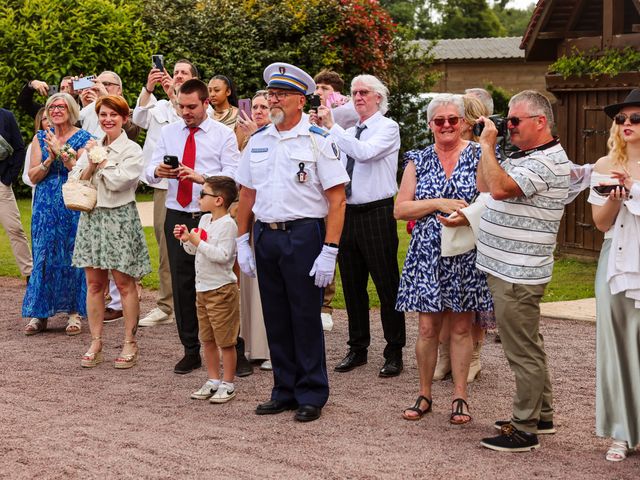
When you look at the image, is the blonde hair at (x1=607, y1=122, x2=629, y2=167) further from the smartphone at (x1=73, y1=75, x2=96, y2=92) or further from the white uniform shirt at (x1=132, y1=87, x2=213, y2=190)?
the smartphone at (x1=73, y1=75, x2=96, y2=92)

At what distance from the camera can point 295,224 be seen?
6.45 m

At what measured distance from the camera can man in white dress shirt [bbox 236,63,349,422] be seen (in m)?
6.44

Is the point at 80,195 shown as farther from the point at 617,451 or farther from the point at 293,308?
the point at 617,451

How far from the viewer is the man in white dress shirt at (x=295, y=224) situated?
253 inches

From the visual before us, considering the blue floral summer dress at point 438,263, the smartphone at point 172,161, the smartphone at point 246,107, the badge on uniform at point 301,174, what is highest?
the smartphone at point 246,107

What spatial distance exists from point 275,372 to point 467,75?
34098mm

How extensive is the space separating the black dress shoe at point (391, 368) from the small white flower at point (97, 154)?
2647 mm

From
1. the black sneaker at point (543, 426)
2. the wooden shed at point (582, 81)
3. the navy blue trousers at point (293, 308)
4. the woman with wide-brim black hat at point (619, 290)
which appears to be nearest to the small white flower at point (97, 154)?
the navy blue trousers at point (293, 308)

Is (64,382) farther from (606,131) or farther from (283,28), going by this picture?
(283,28)

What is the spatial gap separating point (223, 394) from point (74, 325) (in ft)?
9.04

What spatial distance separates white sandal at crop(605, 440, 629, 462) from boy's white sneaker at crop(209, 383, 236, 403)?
2.54 m

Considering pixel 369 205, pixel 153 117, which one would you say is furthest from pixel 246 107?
pixel 369 205

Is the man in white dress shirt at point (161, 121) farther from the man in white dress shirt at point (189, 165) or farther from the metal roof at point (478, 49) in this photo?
the metal roof at point (478, 49)

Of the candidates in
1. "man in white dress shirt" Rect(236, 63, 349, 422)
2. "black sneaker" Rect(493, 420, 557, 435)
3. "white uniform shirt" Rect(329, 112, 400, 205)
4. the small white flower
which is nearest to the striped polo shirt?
"black sneaker" Rect(493, 420, 557, 435)
